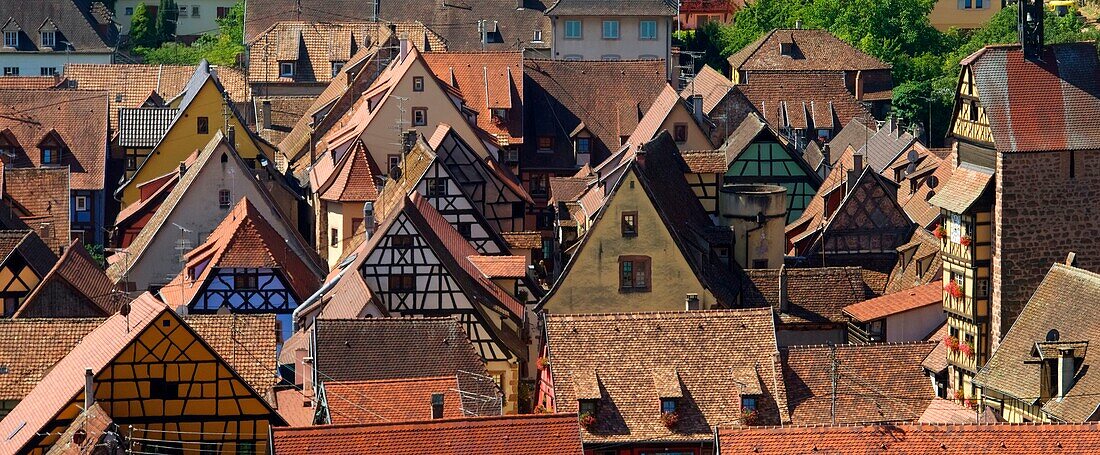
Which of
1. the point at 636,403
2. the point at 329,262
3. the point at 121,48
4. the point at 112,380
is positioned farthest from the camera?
the point at 121,48

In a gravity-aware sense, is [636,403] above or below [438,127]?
below

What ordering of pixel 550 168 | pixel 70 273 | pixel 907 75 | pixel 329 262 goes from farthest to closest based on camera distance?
pixel 907 75, pixel 550 168, pixel 329 262, pixel 70 273

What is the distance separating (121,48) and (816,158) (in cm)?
4908

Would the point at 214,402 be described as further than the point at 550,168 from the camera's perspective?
No

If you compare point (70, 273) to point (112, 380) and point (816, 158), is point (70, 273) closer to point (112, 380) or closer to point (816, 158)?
point (112, 380)

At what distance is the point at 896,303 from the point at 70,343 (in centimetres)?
2344

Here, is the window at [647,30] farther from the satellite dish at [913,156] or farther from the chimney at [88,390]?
the chimney at [88,390]

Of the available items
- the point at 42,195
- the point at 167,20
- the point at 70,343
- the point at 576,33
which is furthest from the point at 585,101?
the point at 167,20

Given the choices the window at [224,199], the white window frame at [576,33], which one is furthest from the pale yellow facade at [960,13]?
the window at [224,199]

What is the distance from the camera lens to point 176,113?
111 m

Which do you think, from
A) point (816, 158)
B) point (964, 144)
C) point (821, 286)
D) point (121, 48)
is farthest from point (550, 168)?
point (121, 48)

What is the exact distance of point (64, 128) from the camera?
110 metres

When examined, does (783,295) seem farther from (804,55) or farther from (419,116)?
(804,55)

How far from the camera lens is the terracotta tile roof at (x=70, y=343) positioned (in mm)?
71625
